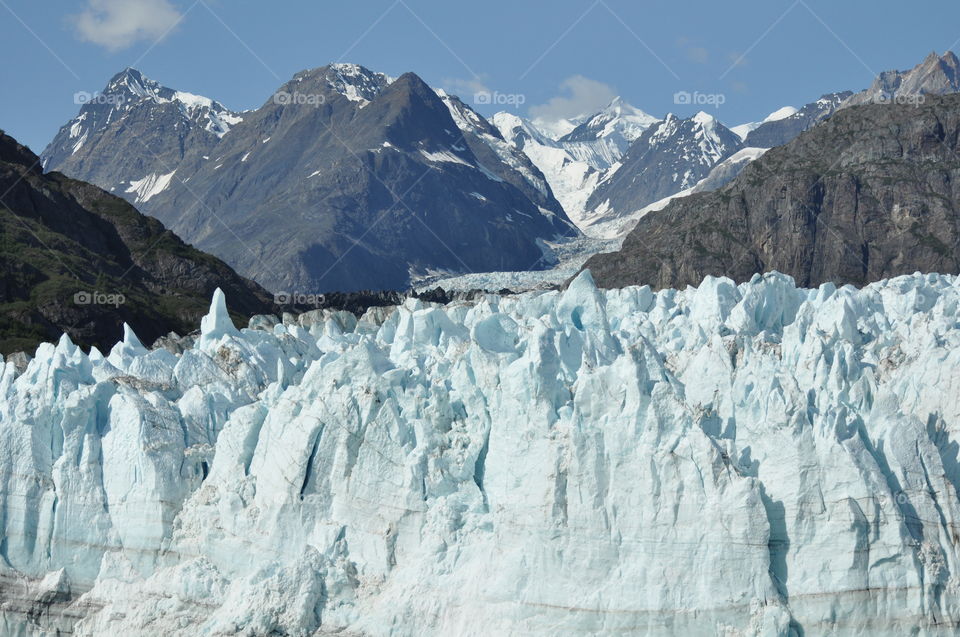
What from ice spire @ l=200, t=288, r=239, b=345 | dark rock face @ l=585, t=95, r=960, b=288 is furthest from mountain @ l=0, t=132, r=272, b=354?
dark rock face @ l=585, t=95, r=960, b=288

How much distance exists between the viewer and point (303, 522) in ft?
132

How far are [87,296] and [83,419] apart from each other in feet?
236

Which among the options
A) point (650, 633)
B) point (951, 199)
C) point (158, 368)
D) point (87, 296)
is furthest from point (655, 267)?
point (650, 633)

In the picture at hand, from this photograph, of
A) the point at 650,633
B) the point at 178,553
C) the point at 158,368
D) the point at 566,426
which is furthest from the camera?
the point at 158,368

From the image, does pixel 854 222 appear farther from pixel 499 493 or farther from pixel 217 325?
pixel 499 493

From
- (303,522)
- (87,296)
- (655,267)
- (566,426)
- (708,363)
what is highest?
(655,267)

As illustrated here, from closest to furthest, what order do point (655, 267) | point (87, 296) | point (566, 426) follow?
point (566, 426)
point (87, 296)
point (655, 267)

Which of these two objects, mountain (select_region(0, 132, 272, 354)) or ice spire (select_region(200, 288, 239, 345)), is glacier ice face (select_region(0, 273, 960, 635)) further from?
mountain (select_region(0, 132, 272, 354))

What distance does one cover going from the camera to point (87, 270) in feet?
429

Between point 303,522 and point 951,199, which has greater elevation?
point 951,199

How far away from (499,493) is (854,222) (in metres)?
158

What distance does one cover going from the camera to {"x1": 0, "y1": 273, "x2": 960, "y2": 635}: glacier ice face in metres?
35.2

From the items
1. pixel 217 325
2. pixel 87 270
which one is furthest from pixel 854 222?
pixel 217 325

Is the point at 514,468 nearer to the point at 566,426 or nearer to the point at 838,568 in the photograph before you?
the point at 566,426
